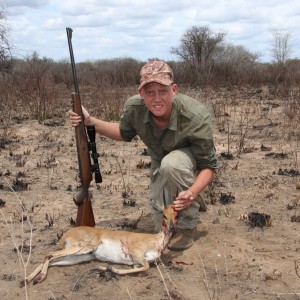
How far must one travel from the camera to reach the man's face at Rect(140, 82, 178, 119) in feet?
13.2

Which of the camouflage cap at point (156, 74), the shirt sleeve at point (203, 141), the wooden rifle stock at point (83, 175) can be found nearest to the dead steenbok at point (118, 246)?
the wooden rifle stock at point (83, 175)

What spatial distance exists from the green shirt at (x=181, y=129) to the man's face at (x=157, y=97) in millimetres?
204

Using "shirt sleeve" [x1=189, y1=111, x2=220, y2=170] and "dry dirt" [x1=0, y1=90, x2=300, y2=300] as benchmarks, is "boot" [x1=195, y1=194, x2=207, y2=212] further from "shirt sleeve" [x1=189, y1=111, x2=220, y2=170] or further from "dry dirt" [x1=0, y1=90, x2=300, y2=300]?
"shirt sleeve" [x1=189, y1=111, x2=220, y2=170]

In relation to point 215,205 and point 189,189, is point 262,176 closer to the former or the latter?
point 215,205

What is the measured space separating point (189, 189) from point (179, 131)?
598 millimetres

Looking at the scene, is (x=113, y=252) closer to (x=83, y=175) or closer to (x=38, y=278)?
(x=38, y=278)

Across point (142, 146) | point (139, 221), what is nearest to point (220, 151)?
point (142, 146)

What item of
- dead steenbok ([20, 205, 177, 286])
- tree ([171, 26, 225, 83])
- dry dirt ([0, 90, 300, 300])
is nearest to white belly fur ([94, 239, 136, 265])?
dead steenbok ([20, 205, 177, 286])

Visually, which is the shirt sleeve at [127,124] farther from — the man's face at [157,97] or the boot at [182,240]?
the boot at [182,240]

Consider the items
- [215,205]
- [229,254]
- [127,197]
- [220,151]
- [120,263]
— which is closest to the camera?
[120,263]

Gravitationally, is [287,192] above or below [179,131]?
below

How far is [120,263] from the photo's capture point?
4012mm

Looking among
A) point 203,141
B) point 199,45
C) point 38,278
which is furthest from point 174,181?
point 199,45

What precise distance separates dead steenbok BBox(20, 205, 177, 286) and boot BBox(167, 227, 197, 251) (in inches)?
21.0
